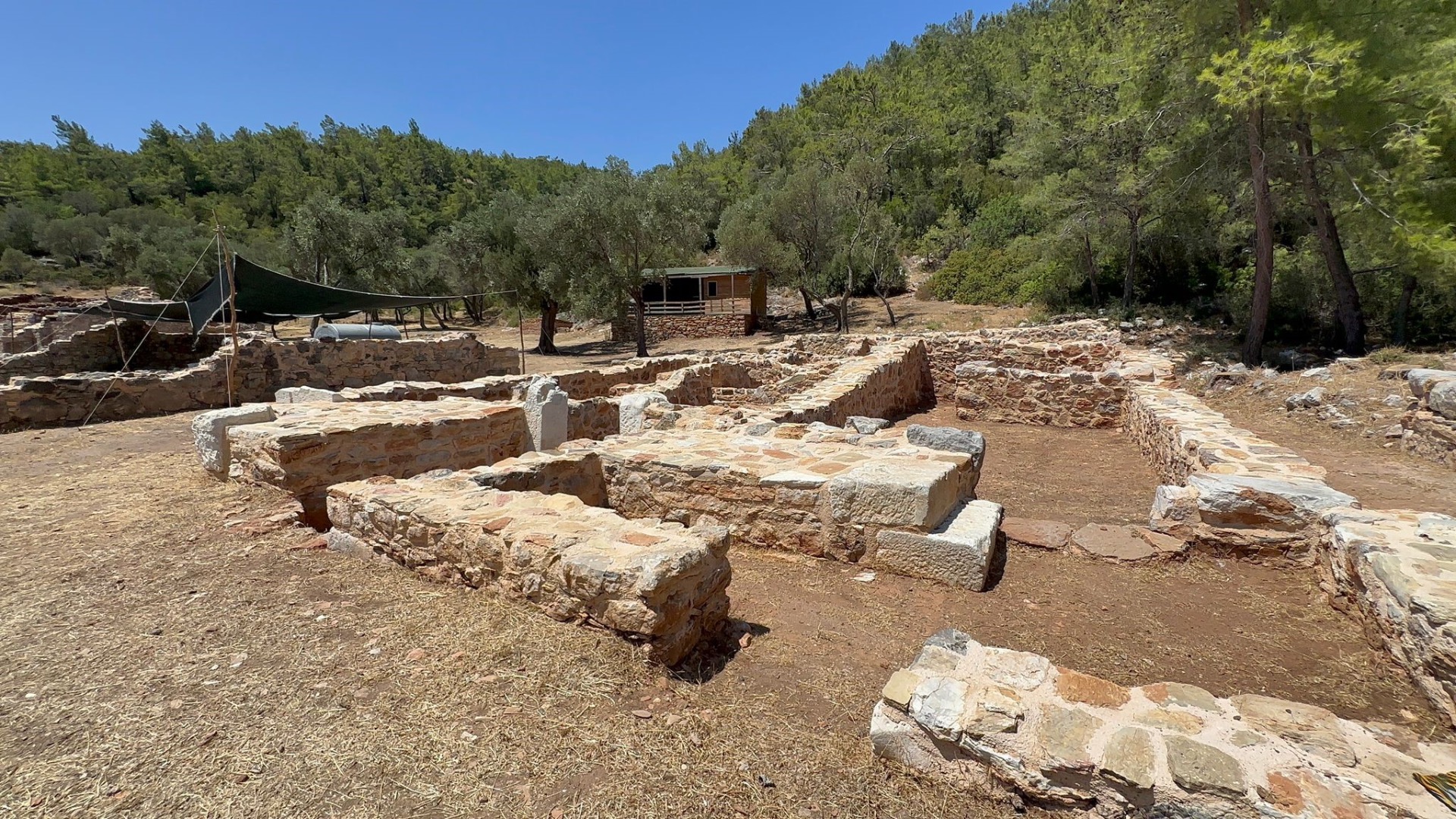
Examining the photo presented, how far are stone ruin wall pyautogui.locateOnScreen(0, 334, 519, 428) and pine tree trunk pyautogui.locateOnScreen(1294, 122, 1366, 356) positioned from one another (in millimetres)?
19338

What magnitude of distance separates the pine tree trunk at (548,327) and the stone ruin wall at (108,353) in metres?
11.0

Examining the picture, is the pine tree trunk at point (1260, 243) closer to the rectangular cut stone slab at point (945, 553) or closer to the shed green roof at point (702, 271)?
the rectangular cut stone slab at point (945, 553)

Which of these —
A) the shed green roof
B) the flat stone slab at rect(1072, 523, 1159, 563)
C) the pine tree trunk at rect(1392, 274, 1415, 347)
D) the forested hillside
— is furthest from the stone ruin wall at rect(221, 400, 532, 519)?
the shed green roof

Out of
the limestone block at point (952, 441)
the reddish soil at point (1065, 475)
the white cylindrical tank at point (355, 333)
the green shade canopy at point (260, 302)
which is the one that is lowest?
the reddish soil at point (1065, 475)

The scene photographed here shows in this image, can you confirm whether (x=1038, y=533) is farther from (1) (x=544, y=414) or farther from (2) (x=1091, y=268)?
(2) (x=1091, y=268)

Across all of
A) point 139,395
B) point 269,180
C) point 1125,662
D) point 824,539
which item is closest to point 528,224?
point 139,395

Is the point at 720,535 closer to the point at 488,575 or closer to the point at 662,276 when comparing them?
the point at 488,575

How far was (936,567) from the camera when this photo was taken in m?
4.02

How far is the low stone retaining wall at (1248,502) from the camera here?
4207 mm

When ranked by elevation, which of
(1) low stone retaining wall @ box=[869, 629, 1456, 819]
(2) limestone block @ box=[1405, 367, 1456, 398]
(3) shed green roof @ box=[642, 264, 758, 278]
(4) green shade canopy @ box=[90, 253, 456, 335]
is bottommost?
(1) low stone retaining wall @ box=[869, 629, 1456, 819]

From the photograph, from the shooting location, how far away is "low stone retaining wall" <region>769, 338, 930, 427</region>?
26.3 feet

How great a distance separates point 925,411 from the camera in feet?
41.3

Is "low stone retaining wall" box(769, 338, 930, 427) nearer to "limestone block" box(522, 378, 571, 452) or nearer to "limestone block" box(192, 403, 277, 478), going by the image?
"limestone block" box(522, 378, 571, 452)

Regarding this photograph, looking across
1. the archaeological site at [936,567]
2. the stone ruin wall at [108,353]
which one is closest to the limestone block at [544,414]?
the archaeological site at [936,567]
